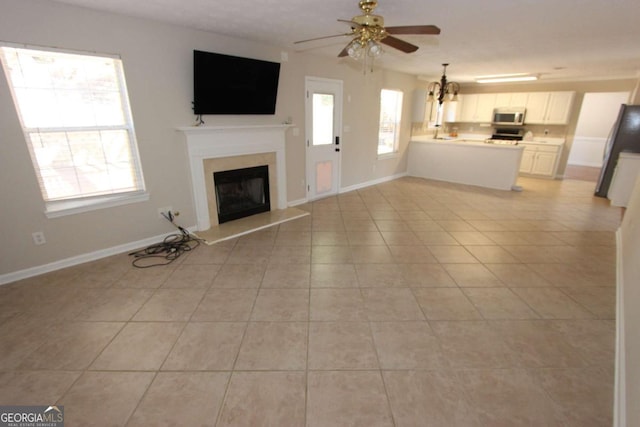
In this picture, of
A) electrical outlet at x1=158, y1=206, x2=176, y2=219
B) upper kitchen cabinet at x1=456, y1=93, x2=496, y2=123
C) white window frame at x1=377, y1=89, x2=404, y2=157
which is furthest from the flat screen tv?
upper kitchen cabinet at x1=456, y1=93, x2=496, y2=123

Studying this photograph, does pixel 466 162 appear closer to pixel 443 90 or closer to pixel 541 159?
pixel 443 90

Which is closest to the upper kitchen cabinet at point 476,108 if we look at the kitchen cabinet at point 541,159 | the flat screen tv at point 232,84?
the kitchen cabinet at point 541,159

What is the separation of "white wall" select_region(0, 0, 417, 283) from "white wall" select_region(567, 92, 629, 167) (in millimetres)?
8976

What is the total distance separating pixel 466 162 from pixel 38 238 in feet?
23.6

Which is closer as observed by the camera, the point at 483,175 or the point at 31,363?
the point at 31,363

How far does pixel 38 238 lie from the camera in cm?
273

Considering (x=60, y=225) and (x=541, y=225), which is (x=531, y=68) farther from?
(x=60, y=225)

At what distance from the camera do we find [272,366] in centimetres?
179

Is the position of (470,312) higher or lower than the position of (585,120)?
lower

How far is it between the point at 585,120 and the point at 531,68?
5.22 m

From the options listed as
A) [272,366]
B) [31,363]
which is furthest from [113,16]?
[272,366]

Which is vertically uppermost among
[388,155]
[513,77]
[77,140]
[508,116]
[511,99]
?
[513,77]

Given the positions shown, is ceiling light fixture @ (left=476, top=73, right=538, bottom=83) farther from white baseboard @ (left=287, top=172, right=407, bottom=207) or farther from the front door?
the front door

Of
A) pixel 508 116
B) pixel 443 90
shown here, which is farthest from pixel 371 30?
pixel 508 116
